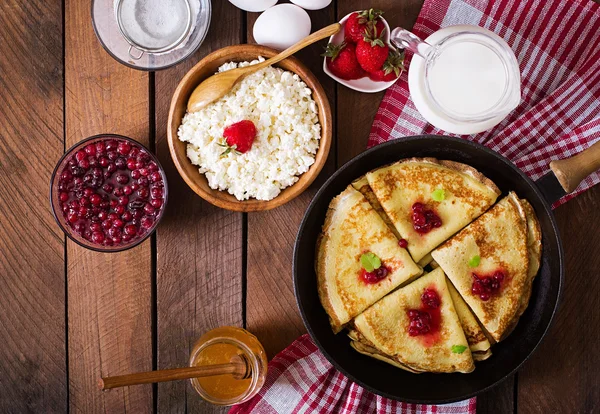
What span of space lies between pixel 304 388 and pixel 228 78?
4.04 ft

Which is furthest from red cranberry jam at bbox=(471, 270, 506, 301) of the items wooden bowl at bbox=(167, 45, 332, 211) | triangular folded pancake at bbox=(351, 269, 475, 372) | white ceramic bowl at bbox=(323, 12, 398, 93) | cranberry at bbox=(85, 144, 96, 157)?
cranberry at bbox=(85, 144, 96, 157)

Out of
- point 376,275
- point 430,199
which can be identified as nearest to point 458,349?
point 376,275

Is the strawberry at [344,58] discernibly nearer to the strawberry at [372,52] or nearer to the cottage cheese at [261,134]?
the strawberry at [372,52]

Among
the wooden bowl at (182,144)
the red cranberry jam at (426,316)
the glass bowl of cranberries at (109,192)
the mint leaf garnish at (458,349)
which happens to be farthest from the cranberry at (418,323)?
the glass bowl of cranberries at (109,192)

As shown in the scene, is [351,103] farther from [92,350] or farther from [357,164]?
[92,350]

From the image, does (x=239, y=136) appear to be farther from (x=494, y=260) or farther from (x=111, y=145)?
(x=494, y=260)

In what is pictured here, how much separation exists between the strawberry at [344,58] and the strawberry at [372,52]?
1.2 inches

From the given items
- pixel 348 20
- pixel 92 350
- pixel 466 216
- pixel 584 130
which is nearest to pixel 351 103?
pixel 348 20

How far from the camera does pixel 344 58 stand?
243 cm

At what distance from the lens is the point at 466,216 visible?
2348mm

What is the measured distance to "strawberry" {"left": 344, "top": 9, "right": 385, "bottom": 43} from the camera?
2402 mm

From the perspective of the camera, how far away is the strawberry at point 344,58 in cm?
243

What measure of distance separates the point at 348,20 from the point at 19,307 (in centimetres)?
175

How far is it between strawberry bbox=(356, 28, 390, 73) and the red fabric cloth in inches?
6.9
